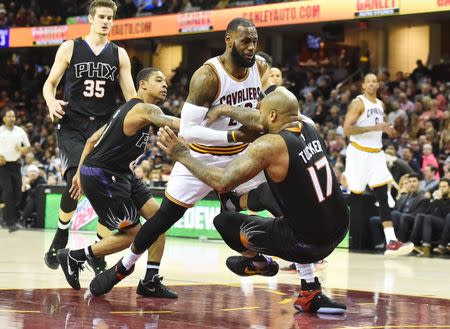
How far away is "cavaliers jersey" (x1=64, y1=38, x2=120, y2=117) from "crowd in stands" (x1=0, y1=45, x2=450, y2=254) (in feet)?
18.7

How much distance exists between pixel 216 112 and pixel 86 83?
2.17 metres

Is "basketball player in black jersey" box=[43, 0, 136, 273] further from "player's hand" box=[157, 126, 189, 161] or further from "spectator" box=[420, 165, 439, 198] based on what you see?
"spectator" box=[420, 165, 439, 198]

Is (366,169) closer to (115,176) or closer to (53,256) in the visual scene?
(53,256)

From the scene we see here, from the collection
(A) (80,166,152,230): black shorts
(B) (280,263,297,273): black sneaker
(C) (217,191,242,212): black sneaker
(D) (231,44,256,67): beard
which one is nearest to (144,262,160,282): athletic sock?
(A) (80,166,152,230): black shorts

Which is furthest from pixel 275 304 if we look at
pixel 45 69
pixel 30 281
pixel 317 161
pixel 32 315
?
pixel 45 69

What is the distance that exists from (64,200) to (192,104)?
2238 millimetres

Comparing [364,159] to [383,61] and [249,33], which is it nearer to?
[249,33]

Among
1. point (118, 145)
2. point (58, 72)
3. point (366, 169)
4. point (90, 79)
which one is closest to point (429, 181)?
point (366, 169)

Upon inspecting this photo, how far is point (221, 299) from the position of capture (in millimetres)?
6684

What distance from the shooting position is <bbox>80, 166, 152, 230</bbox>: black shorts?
273 inches

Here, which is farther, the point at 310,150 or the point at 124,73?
the point at 124,73

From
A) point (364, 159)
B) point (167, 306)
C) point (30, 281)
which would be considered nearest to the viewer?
point (167, 306)

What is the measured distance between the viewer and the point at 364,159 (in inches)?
468

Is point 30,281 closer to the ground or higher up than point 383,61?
closer to the ground
